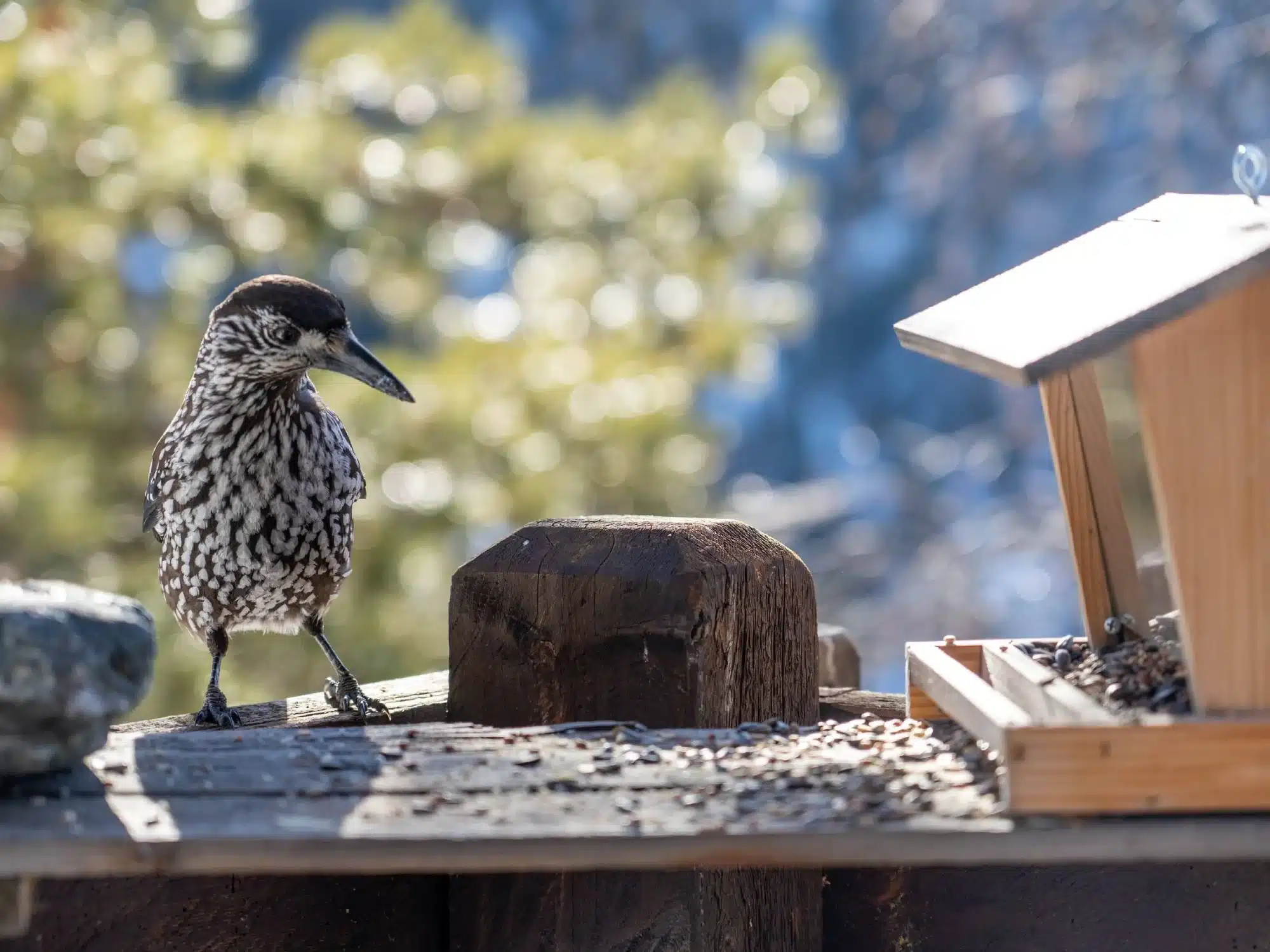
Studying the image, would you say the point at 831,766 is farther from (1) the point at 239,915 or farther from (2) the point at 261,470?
(2) the point at 261,470

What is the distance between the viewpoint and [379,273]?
700 centimetres

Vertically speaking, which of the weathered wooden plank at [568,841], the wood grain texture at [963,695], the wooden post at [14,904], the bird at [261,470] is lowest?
the wooden post at [14,904]

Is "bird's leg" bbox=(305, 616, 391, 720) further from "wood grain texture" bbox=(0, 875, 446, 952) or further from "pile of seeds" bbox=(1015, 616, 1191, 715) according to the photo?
"pile of seeds" bbox=(1015, 616, 1191, 715)

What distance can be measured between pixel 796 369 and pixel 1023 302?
1635 centimetres

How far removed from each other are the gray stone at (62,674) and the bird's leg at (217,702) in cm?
94

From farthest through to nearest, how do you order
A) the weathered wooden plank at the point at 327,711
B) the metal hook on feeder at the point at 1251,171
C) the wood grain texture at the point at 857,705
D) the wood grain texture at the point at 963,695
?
the wood grain texture at the point at 857,705 → the weathered wooden plank at the point at 327,711 → the metal hook on feeder at the point at 1251,171 → the wood grain texture at the point at 963,695

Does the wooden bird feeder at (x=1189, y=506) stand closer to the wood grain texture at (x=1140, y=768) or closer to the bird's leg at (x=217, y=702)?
the wood grain texture at (x=1140, y=768)

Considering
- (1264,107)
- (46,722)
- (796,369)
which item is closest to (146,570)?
(46,722)

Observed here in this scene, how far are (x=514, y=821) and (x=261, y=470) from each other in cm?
147

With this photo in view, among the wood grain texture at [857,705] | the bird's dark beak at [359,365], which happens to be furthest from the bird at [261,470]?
the wood grain texture at [857,705]

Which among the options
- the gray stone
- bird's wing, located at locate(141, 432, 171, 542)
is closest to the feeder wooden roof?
the gray stone

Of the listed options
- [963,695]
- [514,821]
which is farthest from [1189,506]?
[514,821]

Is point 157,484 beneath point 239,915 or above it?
above

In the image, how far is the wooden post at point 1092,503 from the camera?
2.26 meters
